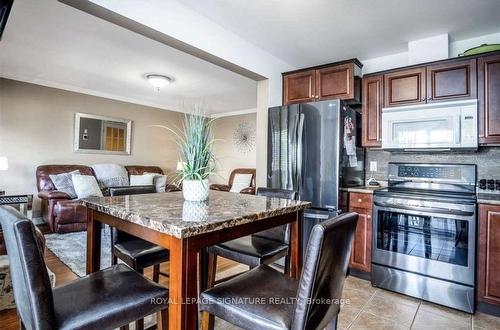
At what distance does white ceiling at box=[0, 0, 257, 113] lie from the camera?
268 centimetres

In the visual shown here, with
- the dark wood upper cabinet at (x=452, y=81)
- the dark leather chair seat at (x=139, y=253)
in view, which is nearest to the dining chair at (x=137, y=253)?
the dark leather chair seat at (x=139, y=253)

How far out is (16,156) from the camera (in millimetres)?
4430

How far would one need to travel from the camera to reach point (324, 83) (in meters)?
3.13

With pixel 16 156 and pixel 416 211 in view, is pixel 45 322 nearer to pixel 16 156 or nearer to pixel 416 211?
pixel 416 211

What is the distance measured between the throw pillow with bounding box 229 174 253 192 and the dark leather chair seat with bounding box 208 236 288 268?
4.20 meters

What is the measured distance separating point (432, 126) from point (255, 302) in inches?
95.9

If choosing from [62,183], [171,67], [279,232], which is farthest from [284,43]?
[62,183]

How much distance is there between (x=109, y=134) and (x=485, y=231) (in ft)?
19.1

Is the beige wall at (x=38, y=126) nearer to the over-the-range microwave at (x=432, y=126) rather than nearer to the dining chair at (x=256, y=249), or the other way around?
the dining chair at (x=256, y=249)

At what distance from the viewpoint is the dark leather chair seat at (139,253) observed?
5.12 feet

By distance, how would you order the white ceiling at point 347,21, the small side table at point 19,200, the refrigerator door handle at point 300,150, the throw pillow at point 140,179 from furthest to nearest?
the throw pillow at point 140,179 → the small side table at point 19,200 → the refrigerator door handle at point 300,150 → the white ceiling at point 347,21

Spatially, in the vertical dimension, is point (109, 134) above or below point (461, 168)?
above

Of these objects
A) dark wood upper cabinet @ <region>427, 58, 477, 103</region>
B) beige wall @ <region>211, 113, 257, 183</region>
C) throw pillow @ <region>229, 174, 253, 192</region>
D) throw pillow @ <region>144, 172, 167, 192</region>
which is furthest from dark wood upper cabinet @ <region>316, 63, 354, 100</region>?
throw pillow @ <region>144, 172, 167, 192</region>

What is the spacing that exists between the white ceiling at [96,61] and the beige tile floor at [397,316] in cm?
295
